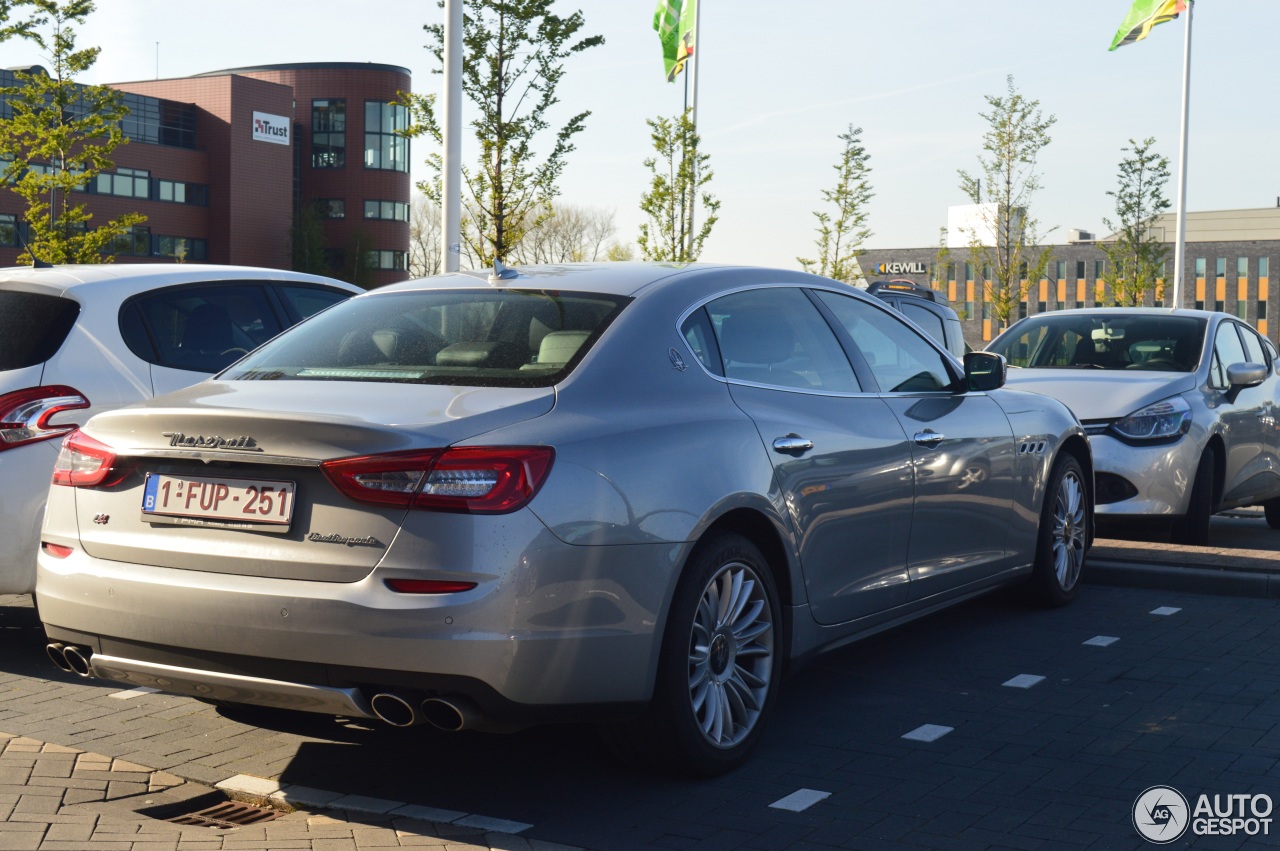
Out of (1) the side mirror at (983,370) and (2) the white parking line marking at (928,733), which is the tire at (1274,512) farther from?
(2) the white parking line marking at (928,733)

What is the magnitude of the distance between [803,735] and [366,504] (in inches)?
77.9

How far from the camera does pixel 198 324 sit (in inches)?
260

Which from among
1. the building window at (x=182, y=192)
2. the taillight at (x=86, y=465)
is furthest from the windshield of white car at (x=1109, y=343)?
the building window at (x=182, y=192)

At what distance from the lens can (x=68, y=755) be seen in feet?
15.3

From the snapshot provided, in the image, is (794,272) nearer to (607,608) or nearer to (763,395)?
(763,395)

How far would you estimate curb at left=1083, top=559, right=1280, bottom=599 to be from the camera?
7477 mm

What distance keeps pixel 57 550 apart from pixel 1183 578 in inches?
230

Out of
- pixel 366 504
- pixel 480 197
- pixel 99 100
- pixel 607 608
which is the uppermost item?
pixel 99 100

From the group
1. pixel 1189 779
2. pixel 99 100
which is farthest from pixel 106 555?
pixel 99 100

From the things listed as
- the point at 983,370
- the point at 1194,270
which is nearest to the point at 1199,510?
the point at 983,370

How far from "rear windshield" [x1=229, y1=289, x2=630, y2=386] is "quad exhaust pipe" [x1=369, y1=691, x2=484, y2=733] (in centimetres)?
96

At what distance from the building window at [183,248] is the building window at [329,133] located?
27.2 feet

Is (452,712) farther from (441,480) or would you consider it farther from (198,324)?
(198,324)

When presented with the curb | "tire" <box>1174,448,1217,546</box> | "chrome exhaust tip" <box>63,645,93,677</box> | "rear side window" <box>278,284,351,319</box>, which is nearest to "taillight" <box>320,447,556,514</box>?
"chrome exhaust tip" <box>63,645,93,677</box>
